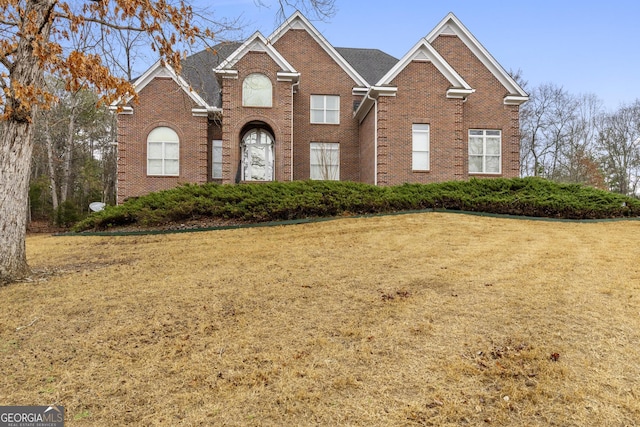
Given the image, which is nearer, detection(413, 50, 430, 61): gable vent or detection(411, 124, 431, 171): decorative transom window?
detection(413, 50, 430, 61): gable vent

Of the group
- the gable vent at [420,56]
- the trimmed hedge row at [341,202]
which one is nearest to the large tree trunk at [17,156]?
the trimmed hedge row at [341,202]

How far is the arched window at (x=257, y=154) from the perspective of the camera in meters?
16.9

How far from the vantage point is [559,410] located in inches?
111

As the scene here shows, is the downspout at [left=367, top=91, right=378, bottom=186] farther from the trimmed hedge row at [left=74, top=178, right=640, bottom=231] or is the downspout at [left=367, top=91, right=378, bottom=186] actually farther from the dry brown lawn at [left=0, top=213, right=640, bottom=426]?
the dry brown lawn at [left=0, top=213, right=640, bottom=426]

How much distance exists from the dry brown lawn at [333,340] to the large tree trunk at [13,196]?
1.53 ft

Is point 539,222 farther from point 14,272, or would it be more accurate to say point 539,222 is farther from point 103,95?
point 14,272

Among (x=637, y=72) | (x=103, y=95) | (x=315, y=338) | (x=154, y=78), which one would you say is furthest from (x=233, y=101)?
(x=637, y=72)

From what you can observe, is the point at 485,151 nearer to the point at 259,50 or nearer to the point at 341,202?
the point at 341,202

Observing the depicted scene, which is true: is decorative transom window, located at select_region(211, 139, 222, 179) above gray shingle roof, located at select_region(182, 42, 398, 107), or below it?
below

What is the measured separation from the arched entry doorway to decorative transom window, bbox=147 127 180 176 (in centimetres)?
277

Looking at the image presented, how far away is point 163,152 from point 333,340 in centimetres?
1483

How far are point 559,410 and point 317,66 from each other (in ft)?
56.8

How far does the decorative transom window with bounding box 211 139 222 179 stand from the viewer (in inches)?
698

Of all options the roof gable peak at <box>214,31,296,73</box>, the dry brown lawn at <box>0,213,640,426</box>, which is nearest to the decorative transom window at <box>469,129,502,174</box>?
the roof gable peak at <box>214,31,296,73</box>
